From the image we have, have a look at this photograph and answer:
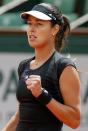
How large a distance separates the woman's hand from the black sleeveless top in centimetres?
12

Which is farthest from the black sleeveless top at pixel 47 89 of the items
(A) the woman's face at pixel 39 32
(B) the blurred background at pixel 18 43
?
(B) the blurred background at pixel 18 43

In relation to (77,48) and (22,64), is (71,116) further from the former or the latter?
(77,48)

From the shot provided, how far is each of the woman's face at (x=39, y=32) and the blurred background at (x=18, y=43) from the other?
142 inches

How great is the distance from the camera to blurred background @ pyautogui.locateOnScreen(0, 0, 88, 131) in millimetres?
7199

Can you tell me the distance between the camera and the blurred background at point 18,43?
7.20m

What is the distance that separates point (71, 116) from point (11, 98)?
394 centimetres

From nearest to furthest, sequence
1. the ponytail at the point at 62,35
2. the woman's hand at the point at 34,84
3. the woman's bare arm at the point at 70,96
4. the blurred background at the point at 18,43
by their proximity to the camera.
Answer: the woman's hand at the point at 34,84, the woman's bare arm at the point at 70,96, the ponytail at the point at 62,35, the blurred background at the point at 18,43

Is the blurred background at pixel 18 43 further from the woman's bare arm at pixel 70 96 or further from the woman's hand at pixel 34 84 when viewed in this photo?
the woman's hand at pixel 34 84

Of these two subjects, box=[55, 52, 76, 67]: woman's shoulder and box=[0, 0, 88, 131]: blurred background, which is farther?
box=[0, 0, 88, 131]: blurred background

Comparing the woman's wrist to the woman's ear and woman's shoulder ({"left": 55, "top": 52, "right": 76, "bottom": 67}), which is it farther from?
the woman's ear

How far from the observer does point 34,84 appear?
3.28m

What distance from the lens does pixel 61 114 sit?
3385mm

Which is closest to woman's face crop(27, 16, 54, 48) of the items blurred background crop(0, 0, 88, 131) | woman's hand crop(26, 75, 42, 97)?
woman's hand crop(26, 75, 42, 97)

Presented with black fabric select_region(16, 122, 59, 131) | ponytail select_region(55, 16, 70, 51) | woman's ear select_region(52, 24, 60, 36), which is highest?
woman's ear select_region(52, 24, 60, 36)
